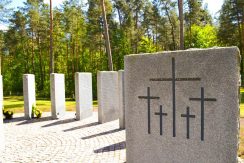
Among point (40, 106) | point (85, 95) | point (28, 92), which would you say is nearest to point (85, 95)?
point (85, 95)

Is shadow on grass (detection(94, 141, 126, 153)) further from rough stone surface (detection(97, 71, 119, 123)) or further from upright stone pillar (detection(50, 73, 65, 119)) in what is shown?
upright stone pillar (detection(50, 73, 65, 119))

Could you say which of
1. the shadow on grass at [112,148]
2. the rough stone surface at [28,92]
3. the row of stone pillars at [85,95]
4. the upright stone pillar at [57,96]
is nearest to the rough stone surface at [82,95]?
the row of stone pillars at [85,95]

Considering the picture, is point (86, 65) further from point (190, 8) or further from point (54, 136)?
point (54, 136)

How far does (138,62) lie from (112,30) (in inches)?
1510

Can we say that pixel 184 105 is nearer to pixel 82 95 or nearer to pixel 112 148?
pixel 112 148

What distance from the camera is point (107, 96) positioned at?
1350 centimetres

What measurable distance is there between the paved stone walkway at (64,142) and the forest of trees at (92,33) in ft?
78.8

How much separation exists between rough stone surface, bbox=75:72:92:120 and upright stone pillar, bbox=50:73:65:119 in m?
1.17

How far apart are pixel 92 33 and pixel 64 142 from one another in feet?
99.8

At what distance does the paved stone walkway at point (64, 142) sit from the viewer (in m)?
7.59

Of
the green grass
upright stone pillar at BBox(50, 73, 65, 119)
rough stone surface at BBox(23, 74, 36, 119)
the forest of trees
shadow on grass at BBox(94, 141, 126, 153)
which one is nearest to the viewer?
shadow on grass at BBox(94, 141, 126, 153)

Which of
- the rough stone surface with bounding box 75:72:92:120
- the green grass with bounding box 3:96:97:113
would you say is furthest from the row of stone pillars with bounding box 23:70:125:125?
the green grass with bounding box 3:96:97:113

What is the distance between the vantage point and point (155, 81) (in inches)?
154

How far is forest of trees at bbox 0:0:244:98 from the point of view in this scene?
39000 millimetres
